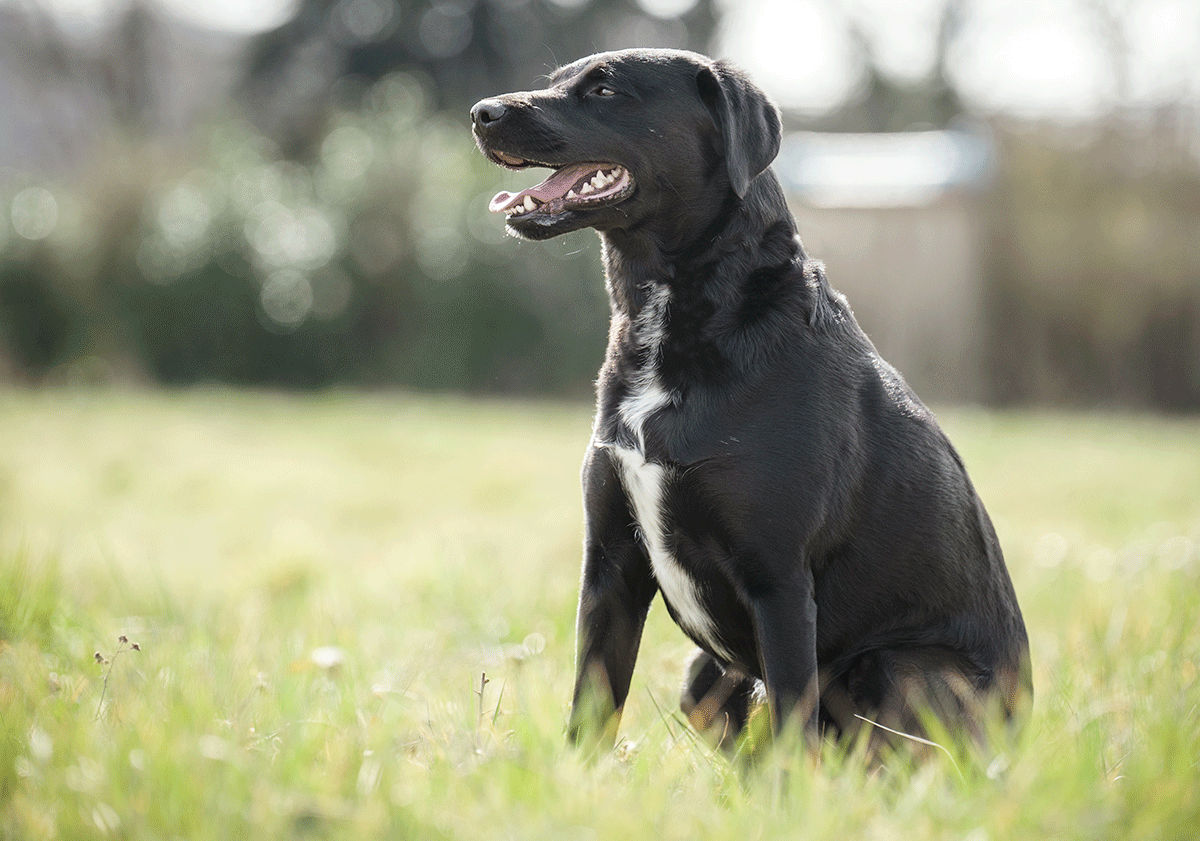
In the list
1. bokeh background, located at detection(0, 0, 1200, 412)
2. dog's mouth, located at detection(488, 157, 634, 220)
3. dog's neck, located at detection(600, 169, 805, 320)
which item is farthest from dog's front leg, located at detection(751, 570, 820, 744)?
bokeh background, located at detection(0, 0, 1200, 412)

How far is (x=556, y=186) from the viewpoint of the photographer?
2.74m

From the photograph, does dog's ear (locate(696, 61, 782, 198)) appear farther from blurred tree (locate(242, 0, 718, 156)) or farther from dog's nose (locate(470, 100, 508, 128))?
blurred tree (locate(242, 0, 718, 156))

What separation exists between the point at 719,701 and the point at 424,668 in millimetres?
1092

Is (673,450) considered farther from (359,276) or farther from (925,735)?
(359,276)

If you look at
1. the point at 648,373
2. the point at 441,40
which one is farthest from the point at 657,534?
the point at 441,40

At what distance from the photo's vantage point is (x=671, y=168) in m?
2.62

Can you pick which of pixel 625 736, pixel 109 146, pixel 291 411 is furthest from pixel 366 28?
pixel 625 736

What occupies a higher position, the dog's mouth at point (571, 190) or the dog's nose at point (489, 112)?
the dog's nose at point (489, 112)

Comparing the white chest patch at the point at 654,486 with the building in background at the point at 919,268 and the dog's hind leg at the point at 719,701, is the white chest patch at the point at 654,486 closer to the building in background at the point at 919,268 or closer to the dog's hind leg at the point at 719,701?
the dog's hind leg at the point at 719,701

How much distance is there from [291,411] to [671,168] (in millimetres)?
8070

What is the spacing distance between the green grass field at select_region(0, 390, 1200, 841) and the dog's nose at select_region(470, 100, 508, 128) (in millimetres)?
1396

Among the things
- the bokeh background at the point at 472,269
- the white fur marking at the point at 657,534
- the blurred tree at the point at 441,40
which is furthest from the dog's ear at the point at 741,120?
the blurred tree at the point at 441,40

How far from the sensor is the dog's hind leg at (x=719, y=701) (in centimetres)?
267

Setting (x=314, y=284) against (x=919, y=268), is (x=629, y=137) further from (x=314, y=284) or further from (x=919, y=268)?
(x=919, y=268)
